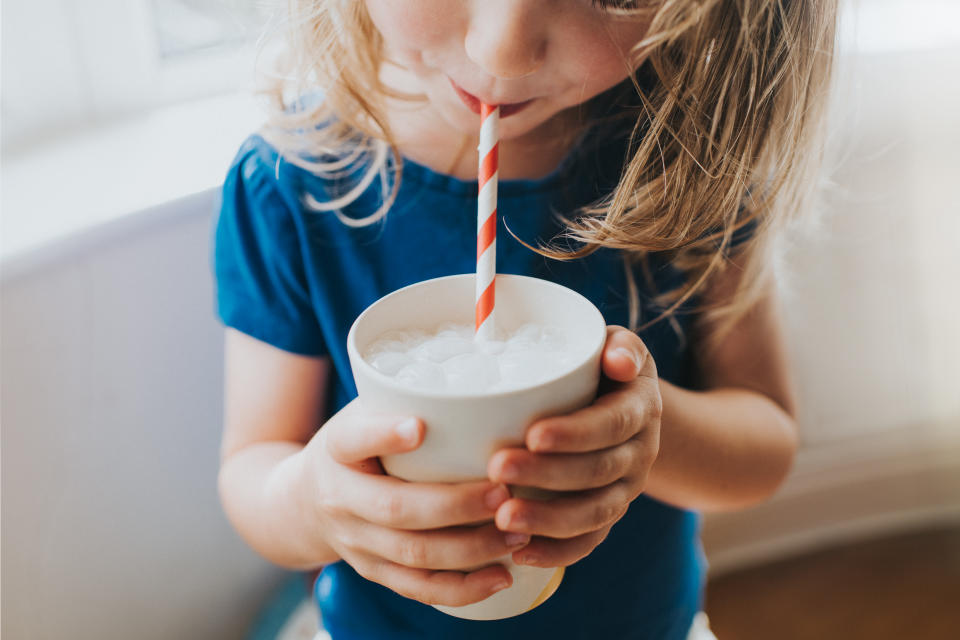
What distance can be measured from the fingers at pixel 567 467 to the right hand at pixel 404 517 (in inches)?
0.7

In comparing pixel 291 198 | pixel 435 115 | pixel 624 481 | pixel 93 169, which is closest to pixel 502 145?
pixel 435 115

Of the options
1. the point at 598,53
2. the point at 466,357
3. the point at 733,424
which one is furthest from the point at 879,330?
the point at 466,357

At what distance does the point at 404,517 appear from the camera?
1.47ft

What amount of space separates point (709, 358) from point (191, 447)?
0.55 m

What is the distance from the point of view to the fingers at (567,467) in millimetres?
416

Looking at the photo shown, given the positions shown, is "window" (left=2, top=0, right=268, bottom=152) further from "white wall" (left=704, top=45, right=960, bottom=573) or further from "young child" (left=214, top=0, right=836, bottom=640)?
"white wall" (left=704, top=45, right=960, bottom=573)

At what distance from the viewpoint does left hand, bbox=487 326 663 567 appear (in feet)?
1.37

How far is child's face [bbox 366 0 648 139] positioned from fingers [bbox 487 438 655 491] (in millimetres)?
235

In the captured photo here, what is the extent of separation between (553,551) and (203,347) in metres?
0.55

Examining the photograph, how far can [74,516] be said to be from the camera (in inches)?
31.9

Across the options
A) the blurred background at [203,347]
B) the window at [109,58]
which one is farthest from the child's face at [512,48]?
the window at [109,58]

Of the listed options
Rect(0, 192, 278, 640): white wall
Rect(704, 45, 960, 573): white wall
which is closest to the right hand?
Rect(0, 192, 278, 640): white wall

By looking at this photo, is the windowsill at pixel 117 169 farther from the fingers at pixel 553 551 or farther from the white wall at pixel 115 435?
the fingers at pixel 553 551

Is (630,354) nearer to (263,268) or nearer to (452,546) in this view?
(452,546)
